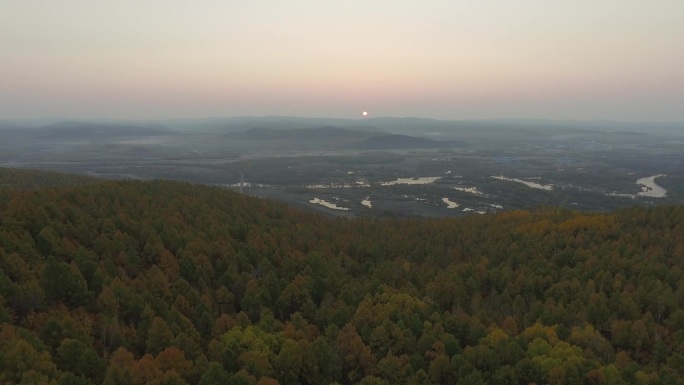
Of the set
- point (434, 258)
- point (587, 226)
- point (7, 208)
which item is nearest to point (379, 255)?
point (434, 258)

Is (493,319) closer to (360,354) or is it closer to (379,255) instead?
(360,354)

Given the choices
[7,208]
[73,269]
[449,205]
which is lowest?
[449,205]

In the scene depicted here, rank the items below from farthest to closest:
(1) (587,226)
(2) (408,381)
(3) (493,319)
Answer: (1) (587,226)
(3) (493,319)
(2) (408,381)

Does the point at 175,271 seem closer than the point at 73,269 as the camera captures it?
No

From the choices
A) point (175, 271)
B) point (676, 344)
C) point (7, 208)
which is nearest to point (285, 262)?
point (175, 271)

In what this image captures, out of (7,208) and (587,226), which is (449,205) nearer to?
(587,226)

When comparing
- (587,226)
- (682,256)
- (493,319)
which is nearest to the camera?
(493,319)

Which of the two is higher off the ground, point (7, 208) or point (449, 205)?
point (7, 208)
